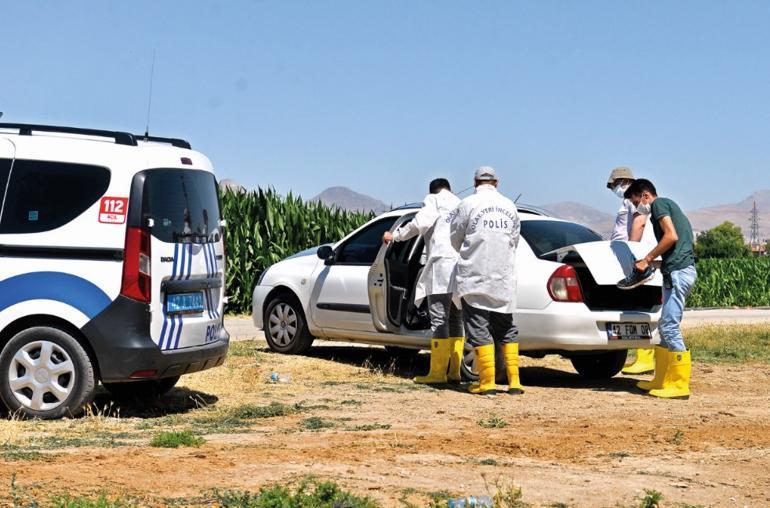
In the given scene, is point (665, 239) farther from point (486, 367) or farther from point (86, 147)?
point (86, 147)

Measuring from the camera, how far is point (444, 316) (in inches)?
482

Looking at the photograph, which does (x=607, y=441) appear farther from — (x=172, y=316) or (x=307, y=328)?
(x=307, y=328)

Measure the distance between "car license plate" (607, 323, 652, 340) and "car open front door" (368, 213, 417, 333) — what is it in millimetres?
2368

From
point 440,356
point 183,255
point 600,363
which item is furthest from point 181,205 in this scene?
point 600,363

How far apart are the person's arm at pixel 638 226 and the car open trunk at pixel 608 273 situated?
1.94 ft

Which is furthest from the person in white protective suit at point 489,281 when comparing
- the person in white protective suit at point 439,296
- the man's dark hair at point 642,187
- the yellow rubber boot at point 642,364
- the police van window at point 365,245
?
the yellow rubber boot at point 642,364

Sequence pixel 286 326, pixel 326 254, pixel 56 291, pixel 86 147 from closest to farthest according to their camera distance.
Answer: pixel 56 291, pixel 86 147, pixel 326 254, pixel 286 326

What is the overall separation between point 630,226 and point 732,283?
32292 millimetres

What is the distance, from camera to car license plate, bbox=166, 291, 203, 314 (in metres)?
9.46

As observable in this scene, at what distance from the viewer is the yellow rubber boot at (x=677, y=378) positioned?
11.5 meters

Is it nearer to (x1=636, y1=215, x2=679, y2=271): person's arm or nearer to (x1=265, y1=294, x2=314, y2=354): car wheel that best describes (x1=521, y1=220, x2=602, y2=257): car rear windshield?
(x1=636, y1=215, x2=679, y2=271): person's arm

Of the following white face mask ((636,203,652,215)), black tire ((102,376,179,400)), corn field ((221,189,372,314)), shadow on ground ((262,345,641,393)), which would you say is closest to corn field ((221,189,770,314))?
corn field ((221,189,372,314))

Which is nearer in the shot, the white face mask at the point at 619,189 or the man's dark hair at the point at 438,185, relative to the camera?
the man's dark hair at the point at 438,185

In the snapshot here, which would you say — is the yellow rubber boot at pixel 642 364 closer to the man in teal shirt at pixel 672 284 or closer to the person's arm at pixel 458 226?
the man in teal shirt at pixel 672 284
